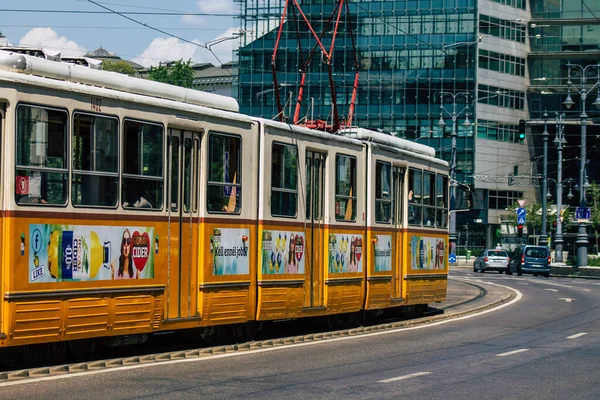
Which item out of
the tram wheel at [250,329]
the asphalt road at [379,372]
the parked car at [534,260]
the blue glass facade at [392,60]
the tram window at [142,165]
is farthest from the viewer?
the blue glass facade at [392,60]

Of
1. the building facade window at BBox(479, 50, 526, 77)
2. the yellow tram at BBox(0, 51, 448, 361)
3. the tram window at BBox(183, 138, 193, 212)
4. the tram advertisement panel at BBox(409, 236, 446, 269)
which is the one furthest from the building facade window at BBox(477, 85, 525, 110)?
the tram window at BBox(183, 138, 193, 212)

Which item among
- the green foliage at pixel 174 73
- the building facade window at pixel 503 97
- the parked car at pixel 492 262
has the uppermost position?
the green foliage at pixel 174 73

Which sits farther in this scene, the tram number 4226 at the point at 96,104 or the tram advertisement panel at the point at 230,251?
the tram advertisement panel at the point at 230,251

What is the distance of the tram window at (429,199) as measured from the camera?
899 inches

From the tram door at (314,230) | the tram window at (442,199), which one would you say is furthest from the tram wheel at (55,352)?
the tram window at (442,199)

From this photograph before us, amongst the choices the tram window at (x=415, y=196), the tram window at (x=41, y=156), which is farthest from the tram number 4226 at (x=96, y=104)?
the tram window at (x=415, y=196)

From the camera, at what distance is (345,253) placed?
62.5ft

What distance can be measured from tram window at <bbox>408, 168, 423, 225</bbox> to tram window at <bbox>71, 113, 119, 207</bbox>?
9.28 m

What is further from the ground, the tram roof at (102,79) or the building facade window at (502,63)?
the building facade window at (502,63)

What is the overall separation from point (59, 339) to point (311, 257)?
19.8 ft

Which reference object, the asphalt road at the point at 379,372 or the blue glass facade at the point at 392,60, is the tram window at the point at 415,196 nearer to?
the asphalt road at the point at 379,372

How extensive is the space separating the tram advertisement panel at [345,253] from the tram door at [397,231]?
5.60ft

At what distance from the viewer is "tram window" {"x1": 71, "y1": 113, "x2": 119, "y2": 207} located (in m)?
13.0

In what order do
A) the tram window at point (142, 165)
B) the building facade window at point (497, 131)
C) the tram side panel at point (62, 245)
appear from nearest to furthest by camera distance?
the tram side panel at point (62, 245) → the tram window at point (142, 165) → the building facade window at point (497, 131)
